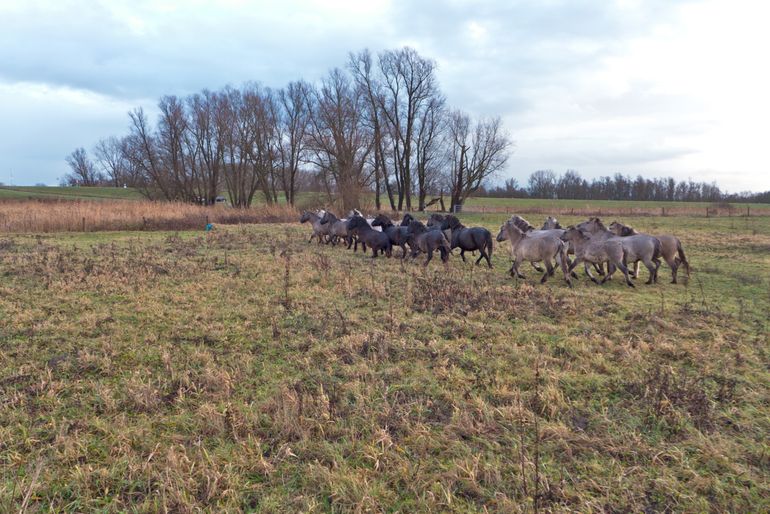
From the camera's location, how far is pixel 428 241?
36.6ft

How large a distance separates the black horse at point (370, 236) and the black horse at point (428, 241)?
0.84m

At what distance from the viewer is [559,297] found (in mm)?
7523

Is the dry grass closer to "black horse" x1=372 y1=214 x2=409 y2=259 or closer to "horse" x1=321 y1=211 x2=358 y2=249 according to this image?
"horse" x1=321 y1=211 x2=358 y2=249

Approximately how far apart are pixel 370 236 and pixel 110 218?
1597 centimetres

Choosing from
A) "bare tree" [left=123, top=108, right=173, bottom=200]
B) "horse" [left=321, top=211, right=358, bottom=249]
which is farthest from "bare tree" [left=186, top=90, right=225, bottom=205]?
"horse" [left=321, top=211, right=358, bottom=249]

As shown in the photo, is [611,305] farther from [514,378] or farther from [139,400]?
[139,400]

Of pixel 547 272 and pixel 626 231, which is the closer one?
pixel 547 272

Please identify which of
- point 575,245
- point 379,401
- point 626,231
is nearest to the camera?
point 379,401

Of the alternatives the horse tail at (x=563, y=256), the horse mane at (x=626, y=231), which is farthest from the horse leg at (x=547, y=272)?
the horse mane at (x=626, y=231)

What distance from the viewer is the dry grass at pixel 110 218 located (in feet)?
62.9

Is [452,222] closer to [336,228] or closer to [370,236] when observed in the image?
[370,236]

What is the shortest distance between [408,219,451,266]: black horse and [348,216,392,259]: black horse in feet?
2.76

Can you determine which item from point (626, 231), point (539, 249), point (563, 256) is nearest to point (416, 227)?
point (539, 249)

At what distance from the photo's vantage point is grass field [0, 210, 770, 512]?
2.63m
